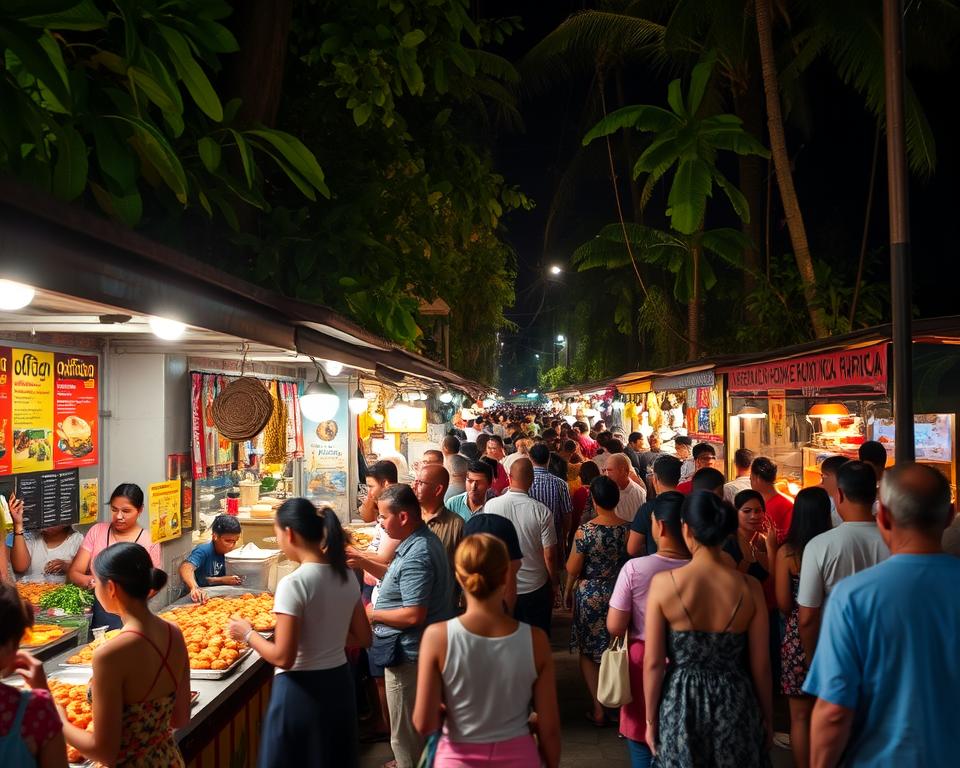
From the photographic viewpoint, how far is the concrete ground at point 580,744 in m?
6.44

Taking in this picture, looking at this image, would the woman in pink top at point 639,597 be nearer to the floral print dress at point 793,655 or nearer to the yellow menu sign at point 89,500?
the floral print dress at point 793,655

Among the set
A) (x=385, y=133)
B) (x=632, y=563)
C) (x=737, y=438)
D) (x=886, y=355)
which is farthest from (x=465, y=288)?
(x=632, y=563)

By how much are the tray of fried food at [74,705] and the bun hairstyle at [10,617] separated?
3.56ft

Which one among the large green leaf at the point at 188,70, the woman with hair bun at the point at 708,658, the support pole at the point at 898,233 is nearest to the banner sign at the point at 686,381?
the support pole at the point at 898,233

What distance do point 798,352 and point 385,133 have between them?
5.19m

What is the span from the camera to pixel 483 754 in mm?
3438

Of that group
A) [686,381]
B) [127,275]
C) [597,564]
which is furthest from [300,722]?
[686,381]

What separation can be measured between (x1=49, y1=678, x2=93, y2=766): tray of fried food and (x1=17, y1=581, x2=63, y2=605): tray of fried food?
1.45 m

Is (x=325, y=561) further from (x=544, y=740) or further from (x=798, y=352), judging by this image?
(x=798, y=352)

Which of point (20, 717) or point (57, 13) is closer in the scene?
point (20, 717)

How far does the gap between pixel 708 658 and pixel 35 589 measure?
15.7 ft

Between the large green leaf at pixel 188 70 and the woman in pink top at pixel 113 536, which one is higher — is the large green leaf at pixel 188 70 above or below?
above

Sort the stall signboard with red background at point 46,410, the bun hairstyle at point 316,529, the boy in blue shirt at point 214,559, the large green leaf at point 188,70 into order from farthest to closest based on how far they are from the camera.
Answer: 1. the boy in blue shirt at point 214,559
2. the stall signboard with red background at point 46,410
3. the bun hairstyle at point 316,529
4. the large green leaf at point 188,70

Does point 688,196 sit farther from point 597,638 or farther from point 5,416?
point 5,416
